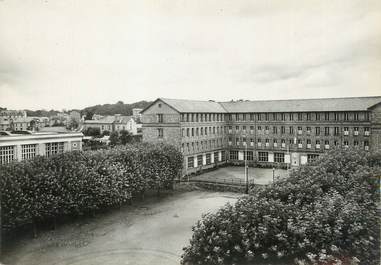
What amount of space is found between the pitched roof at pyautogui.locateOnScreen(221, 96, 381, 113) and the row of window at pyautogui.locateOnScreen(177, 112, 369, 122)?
0.83 meters

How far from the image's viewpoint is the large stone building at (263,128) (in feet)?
171

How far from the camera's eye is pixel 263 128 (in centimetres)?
6072

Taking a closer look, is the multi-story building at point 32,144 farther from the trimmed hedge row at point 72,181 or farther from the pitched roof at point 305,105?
the pitched roof at point 305,105

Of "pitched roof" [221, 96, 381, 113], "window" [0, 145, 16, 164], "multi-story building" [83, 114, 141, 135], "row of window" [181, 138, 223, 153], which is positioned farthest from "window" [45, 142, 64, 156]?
"multi-story building" [83, 114, 141, 135]

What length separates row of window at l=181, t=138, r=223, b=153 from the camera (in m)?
53.5

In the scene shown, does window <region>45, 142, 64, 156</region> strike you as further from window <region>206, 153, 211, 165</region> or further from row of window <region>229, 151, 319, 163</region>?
row of window <region>229, 151, 319, 163</region>

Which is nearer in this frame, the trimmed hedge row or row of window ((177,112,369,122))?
the trimmed hedge row

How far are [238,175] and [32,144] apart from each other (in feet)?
105

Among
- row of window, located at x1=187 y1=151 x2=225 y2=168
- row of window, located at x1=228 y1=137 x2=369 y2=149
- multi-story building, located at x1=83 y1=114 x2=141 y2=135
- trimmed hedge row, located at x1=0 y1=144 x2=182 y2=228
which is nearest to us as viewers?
trimmed hedge row, located at x1=0 y1=144 x2=182 y2=228

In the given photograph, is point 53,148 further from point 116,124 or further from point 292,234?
point 116,124

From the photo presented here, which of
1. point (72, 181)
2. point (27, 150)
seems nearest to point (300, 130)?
point (72, 181)

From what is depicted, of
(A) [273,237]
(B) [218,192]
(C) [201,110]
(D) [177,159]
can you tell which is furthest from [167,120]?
(A) [273,237]

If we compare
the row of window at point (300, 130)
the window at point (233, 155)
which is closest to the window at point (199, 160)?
the window at point (233, 155)

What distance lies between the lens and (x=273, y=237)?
12922 millimetres
